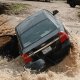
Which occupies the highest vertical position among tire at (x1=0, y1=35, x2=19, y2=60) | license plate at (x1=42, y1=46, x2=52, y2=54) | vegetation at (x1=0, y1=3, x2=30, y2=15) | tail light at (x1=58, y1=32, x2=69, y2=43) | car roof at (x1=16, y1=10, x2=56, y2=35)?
tail light at (x1=58, y1=32, x2=69, y2=43)

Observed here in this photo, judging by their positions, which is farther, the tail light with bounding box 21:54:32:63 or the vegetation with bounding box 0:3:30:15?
the vegetation with bounding box 0:3:30:15

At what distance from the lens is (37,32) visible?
32.7 ft

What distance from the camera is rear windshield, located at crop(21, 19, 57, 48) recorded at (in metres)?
9.66

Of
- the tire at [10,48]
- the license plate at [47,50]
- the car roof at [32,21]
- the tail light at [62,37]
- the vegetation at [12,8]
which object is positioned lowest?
the vegetation at [12,8]

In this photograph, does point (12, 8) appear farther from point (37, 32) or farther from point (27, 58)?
point (27, 58)

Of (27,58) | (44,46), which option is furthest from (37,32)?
A: (27,58)

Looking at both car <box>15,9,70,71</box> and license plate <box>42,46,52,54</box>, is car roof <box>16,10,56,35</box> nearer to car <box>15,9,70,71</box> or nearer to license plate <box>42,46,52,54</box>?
car <box>15,9,70,71</box>

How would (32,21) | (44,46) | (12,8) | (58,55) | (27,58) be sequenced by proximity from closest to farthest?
(27,58)
(44,46)
(58,55)
(32,21)
(12,8)

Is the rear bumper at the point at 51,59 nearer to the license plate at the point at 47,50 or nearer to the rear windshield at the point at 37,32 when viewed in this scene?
the license plate at the point at 47,50

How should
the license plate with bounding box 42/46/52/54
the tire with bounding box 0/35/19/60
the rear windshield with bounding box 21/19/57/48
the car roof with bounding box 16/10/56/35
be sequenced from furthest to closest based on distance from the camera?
the tire with bounding box 0/35/19/60 < the car roof with bounding box 16/10/56/35 < the rear windshield with bounding box 21/19/57/48 < the license plate with bounding box 42/46/52/54

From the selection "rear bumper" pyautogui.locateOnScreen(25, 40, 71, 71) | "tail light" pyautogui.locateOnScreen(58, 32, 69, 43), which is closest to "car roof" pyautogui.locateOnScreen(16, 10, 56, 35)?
"tail light" pyautogui.locateOnScreen(58, 32, 69, 43)

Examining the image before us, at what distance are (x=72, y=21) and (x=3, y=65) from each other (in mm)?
9904

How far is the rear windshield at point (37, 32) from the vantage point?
31.7 ft

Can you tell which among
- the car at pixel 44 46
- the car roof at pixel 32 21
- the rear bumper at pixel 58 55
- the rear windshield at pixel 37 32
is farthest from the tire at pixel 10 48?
the rear bumper at pixel 58 55
